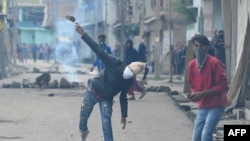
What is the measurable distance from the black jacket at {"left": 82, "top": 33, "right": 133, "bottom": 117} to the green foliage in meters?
28.1

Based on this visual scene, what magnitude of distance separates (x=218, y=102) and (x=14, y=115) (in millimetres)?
7684

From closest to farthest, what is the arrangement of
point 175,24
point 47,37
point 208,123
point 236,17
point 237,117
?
point 208,123
point 237,117
point 236,17
point 175,24
point 47,37

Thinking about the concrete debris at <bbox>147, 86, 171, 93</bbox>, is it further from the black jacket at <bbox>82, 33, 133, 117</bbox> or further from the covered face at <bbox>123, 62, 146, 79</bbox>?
the covered face at <bbox>123, 62, 146, 79</bbox>

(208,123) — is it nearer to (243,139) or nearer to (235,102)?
(243,139)

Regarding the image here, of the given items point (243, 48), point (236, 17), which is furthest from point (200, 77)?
point (236, 17)

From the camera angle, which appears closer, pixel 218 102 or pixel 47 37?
pixel 218 102

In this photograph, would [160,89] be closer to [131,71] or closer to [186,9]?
[131,71]

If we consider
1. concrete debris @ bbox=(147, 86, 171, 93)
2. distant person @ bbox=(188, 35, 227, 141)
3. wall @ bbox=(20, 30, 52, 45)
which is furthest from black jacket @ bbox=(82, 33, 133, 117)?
wall @ bbox=(20, 30, 52, 45)

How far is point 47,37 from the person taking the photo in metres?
90.3

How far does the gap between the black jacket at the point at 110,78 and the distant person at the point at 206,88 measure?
1.34 metres

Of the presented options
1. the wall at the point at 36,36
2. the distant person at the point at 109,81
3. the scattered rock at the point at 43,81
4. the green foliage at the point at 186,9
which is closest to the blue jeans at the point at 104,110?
the distant person at the point at 109,81

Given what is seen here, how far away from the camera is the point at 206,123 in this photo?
10.5 meters

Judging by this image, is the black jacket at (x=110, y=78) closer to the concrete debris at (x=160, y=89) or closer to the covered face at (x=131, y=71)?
the covered face at (x=131, y=71)

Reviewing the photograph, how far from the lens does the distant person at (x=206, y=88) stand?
1048 centimetres
